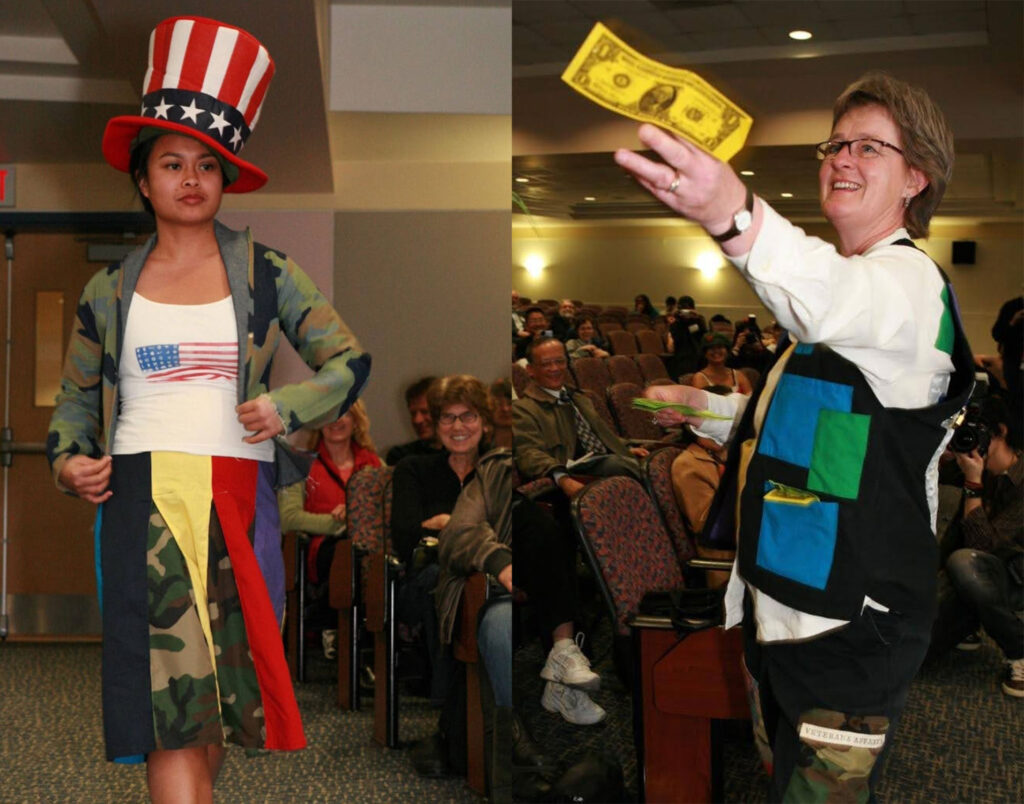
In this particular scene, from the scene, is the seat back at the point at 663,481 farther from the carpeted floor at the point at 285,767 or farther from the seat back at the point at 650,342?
the carpeted floor at the point at 285,767

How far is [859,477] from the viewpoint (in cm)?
123

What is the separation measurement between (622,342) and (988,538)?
1.97 ft

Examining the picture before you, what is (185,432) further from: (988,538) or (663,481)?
(988,538)

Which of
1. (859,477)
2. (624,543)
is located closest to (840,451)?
(859,477)

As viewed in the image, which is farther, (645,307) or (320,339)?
→ (320,339)

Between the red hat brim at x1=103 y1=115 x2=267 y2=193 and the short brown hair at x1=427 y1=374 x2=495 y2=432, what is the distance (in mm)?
588

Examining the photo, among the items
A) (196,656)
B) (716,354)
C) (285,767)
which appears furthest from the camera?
(285,767)

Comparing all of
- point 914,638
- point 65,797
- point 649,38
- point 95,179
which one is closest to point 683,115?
point 649,38

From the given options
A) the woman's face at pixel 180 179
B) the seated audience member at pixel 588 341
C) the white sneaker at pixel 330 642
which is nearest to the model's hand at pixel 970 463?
the seated audience member at pixel 588 341

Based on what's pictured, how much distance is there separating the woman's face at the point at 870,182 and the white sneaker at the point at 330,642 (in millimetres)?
1559

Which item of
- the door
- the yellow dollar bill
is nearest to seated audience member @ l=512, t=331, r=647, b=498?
the yellow dollar bill

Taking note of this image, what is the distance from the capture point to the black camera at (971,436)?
1.46 metres

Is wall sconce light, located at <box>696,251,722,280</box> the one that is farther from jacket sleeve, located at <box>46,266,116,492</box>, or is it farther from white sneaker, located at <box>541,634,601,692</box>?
jacket sleeve, located at <box>46,266,116,492</box>

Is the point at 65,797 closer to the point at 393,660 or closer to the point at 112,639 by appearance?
the point at 393,660
